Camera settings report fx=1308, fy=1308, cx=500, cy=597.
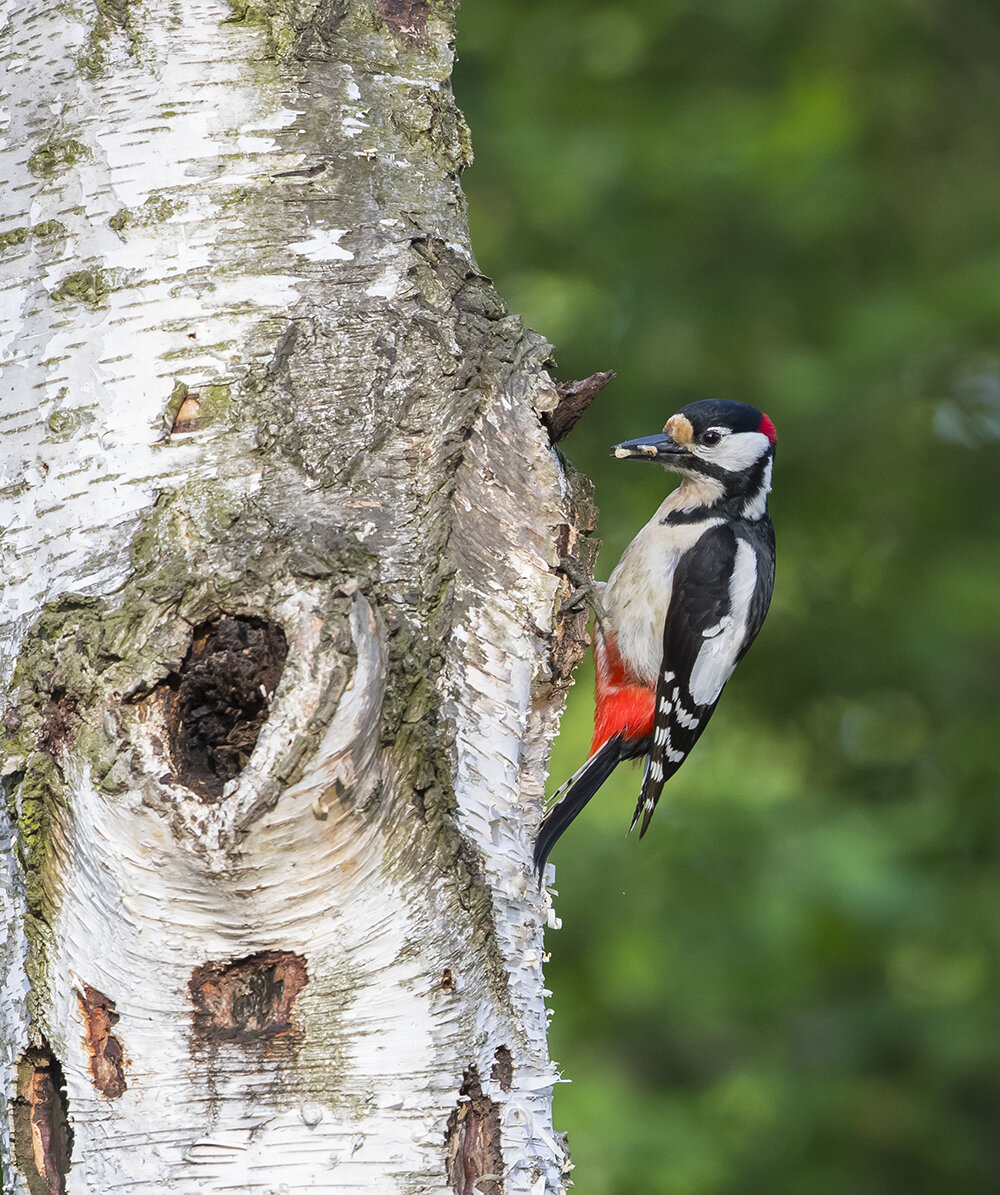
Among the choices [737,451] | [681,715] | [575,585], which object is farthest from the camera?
[737,451]

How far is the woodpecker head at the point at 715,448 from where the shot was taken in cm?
339

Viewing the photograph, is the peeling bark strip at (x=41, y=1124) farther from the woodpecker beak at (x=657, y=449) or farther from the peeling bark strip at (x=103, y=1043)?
the woodpecker beak at (x=657, y=449)

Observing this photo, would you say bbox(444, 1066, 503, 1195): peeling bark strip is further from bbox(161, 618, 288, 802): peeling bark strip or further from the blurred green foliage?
the blurred green foliage

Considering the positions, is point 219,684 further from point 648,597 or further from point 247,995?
point 648,597

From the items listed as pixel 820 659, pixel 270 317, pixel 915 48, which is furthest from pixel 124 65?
pixel 915 48

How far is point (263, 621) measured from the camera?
148 cm

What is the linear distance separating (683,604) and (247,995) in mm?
2124

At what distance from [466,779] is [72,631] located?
1.62ft

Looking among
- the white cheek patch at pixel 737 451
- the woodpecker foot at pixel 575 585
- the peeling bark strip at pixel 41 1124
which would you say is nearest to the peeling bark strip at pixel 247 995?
the peeling bark strip at pixel 41 1124

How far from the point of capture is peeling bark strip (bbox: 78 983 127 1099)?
57.0 inches

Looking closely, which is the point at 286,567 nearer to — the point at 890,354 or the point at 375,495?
the point at 375,495

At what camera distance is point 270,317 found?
66.7 inches

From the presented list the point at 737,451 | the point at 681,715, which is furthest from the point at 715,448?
the point at 681,715

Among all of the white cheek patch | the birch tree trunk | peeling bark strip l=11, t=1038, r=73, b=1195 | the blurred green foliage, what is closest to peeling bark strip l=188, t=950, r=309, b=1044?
the birch tree trunk
